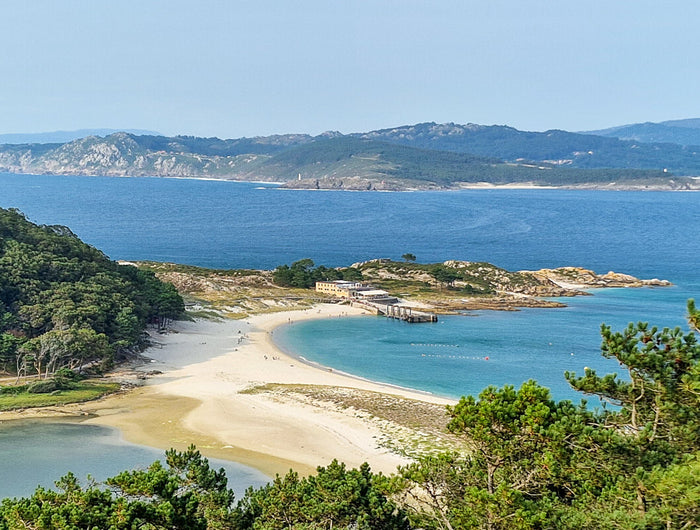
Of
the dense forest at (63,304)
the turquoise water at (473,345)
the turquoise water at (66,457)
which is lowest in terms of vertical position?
the turquoise water at (473,345)

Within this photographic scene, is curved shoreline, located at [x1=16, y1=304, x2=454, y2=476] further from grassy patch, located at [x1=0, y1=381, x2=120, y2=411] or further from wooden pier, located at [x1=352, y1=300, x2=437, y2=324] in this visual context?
wooden pier, located at [x1=352, y1=300, x2=437, y2=324]

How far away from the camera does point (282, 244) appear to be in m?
150

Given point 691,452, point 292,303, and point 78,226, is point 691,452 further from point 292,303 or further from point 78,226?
point 78,226

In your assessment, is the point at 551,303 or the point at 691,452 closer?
the point at 691,452

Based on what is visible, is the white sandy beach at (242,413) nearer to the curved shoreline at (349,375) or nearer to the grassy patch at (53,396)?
the curved shoreline at (349,375)

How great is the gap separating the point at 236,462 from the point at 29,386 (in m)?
18.3

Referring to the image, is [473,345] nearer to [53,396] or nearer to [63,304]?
[63,304]

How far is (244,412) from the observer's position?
140 ft

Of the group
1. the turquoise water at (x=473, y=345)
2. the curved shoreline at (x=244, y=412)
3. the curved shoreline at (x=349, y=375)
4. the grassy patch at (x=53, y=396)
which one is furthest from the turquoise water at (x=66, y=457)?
the turquoise water at (x=473, y=345)

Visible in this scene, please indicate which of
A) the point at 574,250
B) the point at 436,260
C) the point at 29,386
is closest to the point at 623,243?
the point at 574,250

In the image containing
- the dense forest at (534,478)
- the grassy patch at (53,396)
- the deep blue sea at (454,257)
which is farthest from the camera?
the deep blue sea at (454,257)

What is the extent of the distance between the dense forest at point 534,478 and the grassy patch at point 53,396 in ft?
84.3

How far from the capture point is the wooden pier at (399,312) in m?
77.4

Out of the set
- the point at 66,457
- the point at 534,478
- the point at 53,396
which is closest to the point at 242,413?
the point at 66,457
